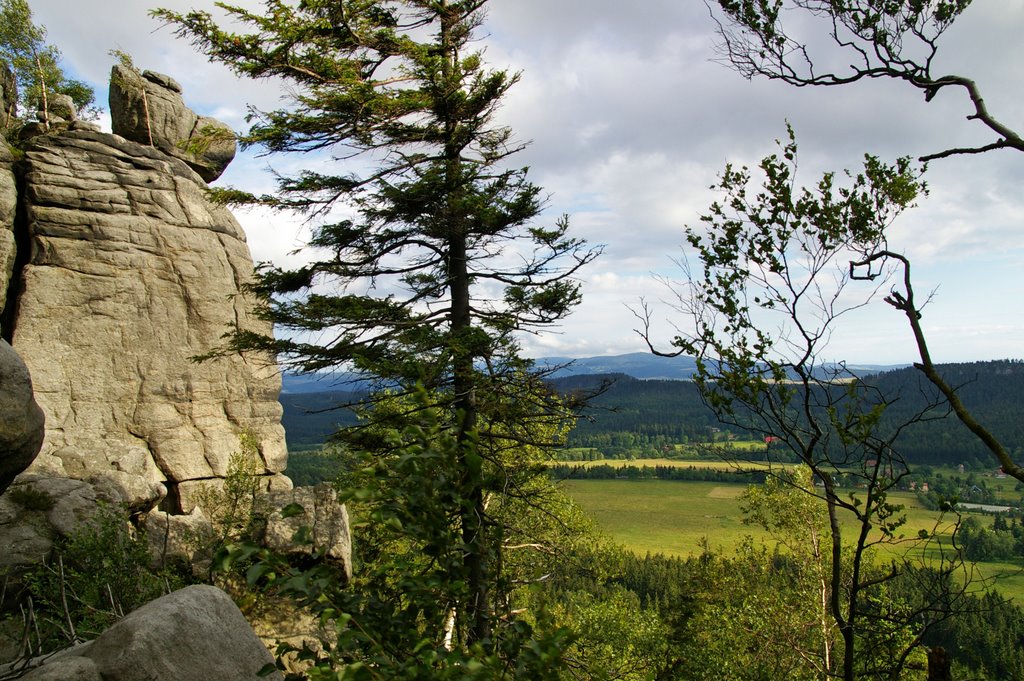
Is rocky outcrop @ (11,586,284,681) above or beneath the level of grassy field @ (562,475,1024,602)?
above

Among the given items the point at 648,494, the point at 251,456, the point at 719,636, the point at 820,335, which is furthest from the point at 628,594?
the point at 648,494

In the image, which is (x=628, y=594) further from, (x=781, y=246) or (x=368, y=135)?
(x=781, y=246)

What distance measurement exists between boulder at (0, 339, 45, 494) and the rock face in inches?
566

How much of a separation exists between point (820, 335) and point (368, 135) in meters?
10.5

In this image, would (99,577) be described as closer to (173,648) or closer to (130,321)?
(173,648)

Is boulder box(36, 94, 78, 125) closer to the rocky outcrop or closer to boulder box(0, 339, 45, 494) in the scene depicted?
boulder box(0, 339, 45, 494)

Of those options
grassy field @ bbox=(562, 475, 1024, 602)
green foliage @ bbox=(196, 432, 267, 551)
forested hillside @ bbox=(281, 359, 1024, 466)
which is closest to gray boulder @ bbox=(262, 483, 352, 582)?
green foliage @ bbox=(196, 432, 267, 551)

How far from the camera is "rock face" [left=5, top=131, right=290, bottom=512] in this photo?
69.6ft

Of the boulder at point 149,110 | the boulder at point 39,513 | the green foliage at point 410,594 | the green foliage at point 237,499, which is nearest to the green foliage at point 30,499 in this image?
the boulder at point 39,513

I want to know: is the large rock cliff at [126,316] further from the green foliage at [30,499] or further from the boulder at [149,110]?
the green foliage at [30,499]

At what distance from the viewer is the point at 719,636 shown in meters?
20.5

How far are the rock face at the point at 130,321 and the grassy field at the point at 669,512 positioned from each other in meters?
52.0

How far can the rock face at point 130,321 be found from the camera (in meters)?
21.2

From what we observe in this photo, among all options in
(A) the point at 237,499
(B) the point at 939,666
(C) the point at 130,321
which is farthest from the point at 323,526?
(B) the point at 939,666
